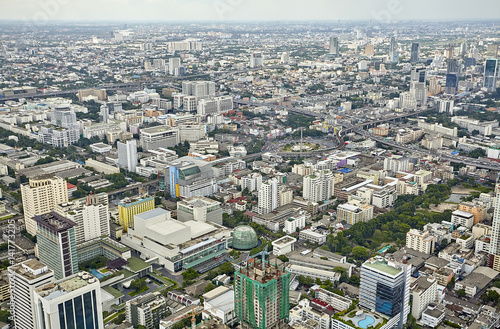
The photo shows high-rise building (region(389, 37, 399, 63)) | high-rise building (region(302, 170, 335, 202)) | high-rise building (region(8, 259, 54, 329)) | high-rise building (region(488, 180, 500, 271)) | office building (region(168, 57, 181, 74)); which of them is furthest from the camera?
high-rise building (region(389, 37, 399, 63))

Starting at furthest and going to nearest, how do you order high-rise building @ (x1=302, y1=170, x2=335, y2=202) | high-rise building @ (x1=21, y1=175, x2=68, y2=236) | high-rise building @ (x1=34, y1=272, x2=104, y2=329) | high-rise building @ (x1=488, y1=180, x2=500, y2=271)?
high-rise building @ (x1=302, y1=170, x2=335, y2=202) → high-rise building @ (x1=21, y1=175, x2=68, y2=236) → high-rise building @ (x1=488, y1=180, x2=500, y2=271) → high-rise building @ (x1=34, y1=272, x2=104, y2=329)

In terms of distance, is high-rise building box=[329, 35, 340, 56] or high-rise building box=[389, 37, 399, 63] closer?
high-rise building box=[389, 37, 399, 63]

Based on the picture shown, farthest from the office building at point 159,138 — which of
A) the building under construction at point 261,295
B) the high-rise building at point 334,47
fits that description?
the high-rise building at point 334,47

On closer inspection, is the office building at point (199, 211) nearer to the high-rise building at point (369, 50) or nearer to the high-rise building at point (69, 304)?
the high-rise building at point (69, 304)

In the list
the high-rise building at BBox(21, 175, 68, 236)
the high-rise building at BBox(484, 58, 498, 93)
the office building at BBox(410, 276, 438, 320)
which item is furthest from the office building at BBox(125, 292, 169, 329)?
the high-rise building at BBox(484, 58, 498, 93)

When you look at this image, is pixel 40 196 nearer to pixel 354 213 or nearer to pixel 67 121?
pixel 354 213

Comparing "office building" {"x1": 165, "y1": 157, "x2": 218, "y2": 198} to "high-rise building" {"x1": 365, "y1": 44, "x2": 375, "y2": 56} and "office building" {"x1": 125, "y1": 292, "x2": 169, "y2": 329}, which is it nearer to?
"office building" {"x1": 125, "y1": 292, "x2": 169, "y2": 329}
